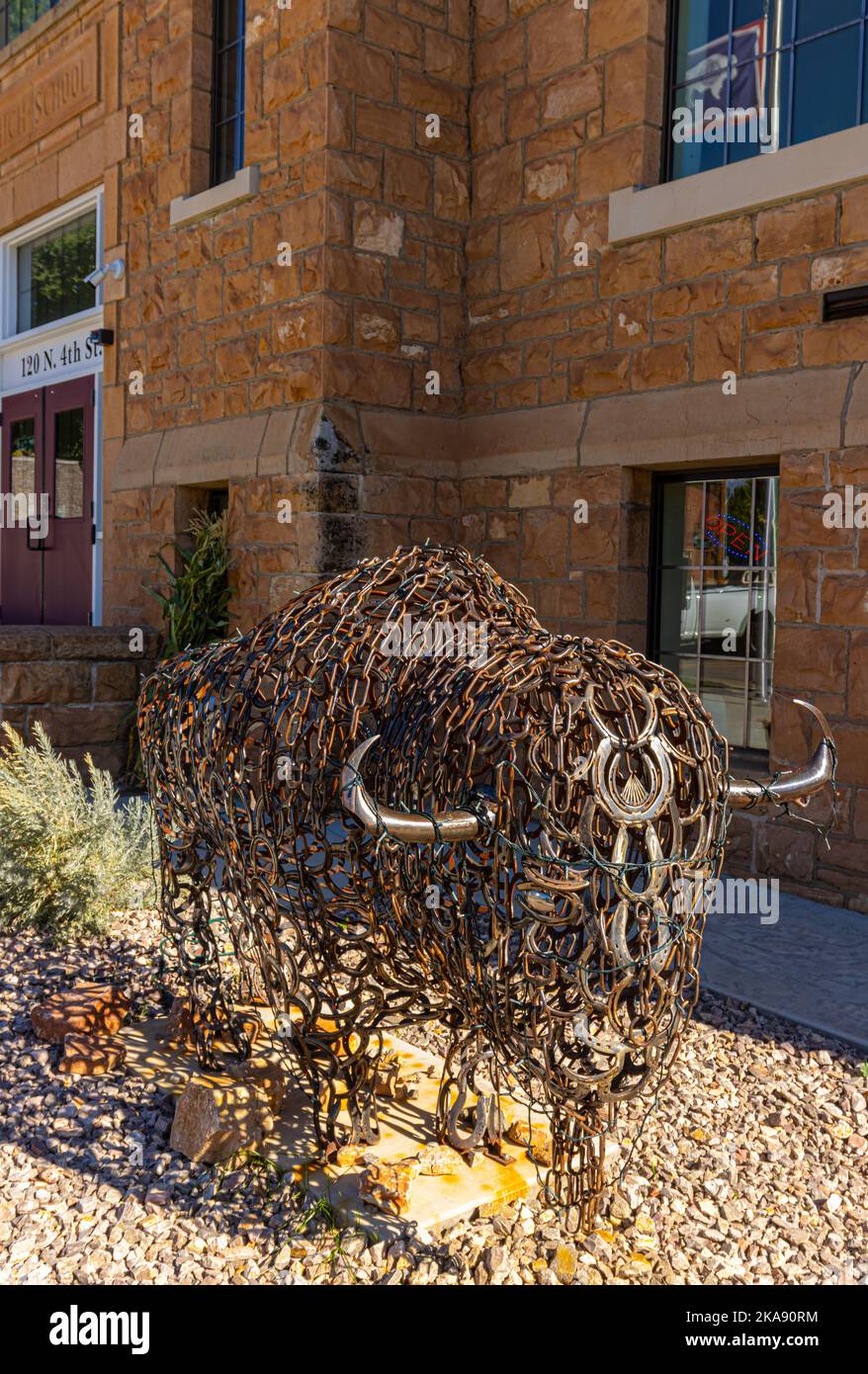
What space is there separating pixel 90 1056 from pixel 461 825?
74.0 inches

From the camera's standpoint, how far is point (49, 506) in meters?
10.2

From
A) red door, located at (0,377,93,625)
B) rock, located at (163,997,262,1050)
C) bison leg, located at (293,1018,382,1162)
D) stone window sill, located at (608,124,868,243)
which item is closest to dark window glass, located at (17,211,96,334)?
red door, located at (0,377,93,625)

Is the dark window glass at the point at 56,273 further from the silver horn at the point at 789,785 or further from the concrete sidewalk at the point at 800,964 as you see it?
the silver horn at the point at 789,785

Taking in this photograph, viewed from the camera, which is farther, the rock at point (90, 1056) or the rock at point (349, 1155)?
the rock at point (90, 1056)

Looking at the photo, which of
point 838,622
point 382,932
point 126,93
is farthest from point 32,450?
point 382,932

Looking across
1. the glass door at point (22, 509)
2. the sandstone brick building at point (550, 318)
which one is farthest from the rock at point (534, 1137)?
the glass door at point (22, 509)

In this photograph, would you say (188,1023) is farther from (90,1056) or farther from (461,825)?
(461,825)

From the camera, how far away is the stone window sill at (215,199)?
23.3 ft

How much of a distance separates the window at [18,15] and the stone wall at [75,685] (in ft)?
20.0

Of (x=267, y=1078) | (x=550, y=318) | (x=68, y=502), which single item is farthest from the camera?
(x=68, y=502)

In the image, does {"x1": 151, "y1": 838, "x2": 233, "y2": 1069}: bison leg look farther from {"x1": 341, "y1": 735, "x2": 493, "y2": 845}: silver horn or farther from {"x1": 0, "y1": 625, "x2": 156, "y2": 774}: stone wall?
{"x1": 0, "y1": 625, "x2": 156, "y2": 774}: stone wall

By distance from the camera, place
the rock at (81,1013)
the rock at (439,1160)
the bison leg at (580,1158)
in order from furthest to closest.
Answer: the rock at (81,1013) < the rock at (439,1160) < the bison leg at (580,1158)

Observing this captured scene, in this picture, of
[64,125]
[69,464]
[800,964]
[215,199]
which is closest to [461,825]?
[800,964]
